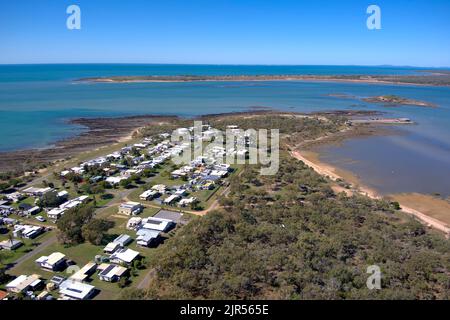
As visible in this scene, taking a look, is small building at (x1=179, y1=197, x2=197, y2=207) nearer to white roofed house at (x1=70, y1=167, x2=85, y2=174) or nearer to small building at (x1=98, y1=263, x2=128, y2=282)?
small building at (x1=98, y1=263, x2=128, y2=282)

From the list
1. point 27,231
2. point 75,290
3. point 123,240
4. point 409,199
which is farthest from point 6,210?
point 409,199

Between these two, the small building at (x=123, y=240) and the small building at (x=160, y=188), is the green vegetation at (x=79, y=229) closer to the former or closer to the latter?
the small building at (x=123, y=240)

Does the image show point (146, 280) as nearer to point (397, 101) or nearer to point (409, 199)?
point (409, 199)

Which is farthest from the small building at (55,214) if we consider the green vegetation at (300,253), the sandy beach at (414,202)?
the sandy beach at (414,202)

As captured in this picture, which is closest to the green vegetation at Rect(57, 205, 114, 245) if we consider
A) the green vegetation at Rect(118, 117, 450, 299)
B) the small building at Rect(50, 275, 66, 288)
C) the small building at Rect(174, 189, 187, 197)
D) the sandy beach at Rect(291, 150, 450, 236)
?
the small building at Rect(50, 275, 66, 288)

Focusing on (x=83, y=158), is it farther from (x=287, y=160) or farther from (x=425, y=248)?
(x=425, y=248)
